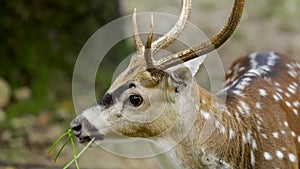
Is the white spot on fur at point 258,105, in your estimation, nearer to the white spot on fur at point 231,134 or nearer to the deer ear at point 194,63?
the white spot on fur at point 231,134

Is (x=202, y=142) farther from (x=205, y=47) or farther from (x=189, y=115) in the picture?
(x=205, y=47)

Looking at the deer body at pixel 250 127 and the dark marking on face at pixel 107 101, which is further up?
the dark marking on face at pixel 107 101

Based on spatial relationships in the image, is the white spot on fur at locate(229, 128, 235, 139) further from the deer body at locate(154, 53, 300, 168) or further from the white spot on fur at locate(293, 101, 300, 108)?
the white spot on fur at locate(293, 101, 300, 108)

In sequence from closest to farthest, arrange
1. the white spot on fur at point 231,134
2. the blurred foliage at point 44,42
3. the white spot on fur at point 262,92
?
the white spot on fur at point 231,134 < the white spot on fur at point 262,92 < the blurred foliage at point 44,42

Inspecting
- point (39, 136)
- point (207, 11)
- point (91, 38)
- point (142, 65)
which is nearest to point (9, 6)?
point (91, 38)

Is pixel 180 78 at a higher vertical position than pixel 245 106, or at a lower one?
higher

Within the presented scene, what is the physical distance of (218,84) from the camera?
20.4ft

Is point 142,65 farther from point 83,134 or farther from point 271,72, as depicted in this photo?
point 271,72

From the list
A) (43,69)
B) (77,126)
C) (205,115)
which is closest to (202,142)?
(205,115)

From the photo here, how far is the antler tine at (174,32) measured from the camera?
4.45m

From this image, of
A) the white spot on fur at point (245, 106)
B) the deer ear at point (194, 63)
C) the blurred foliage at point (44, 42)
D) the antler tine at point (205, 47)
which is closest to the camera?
the antler tine at point (205, 47)

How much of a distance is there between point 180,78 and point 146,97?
22 centimetres

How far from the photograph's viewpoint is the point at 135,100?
13.9ft

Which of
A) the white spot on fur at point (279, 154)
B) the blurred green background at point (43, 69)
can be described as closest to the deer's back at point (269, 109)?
the white spot on fur at point (279, 154)
